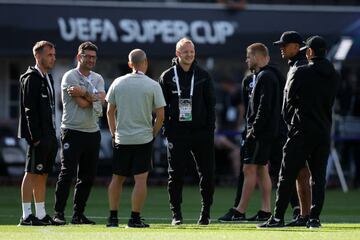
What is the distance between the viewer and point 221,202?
63.3 feet

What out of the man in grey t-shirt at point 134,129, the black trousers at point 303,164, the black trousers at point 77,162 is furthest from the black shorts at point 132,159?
the black trousers at point 303,164

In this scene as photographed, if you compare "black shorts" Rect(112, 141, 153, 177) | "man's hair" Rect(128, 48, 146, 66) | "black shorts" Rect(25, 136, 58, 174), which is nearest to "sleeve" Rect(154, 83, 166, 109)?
"man's hair" Rect(128, 48, 146, 66)

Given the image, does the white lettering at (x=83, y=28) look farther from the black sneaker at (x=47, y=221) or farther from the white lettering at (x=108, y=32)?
the black sneaker at (x=47, y=221)

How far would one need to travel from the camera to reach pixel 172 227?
1352cm

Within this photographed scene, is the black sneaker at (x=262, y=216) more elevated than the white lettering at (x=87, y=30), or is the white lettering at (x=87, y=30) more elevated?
the white lettering at (x=87, y=30)

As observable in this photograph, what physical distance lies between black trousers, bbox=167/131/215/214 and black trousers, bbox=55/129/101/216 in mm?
974

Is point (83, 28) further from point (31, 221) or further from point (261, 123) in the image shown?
point (31, 221)

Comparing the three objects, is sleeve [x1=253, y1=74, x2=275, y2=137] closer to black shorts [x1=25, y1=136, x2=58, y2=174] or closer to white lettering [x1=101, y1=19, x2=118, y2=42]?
black shorts [x1=25, y1=136, x2=58, y2=174]

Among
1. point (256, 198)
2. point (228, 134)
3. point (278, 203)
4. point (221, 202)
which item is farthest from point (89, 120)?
point (228, 134)

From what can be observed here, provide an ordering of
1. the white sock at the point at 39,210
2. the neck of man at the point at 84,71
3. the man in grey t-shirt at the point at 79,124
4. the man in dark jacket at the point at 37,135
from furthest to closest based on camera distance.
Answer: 1. the neck of man at the point at 84,71
2. the man in grey t-shirt at the point at 79,124
3. the white sock at the point at 39,210
4. the man in dark jacket at the point at 37,135

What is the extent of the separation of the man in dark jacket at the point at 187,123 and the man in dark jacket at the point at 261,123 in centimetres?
79

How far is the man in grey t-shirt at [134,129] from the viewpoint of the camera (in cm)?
1346

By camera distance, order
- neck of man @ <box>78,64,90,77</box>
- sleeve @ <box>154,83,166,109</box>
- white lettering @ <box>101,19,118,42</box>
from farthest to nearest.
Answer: white lettering @ <box>101,19,118,42</box> → neck of man @ <box>78,64,90,77</box> → sleeve @ <box>154,83,166,109</box>

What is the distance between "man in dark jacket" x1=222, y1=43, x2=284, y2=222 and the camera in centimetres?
1477
